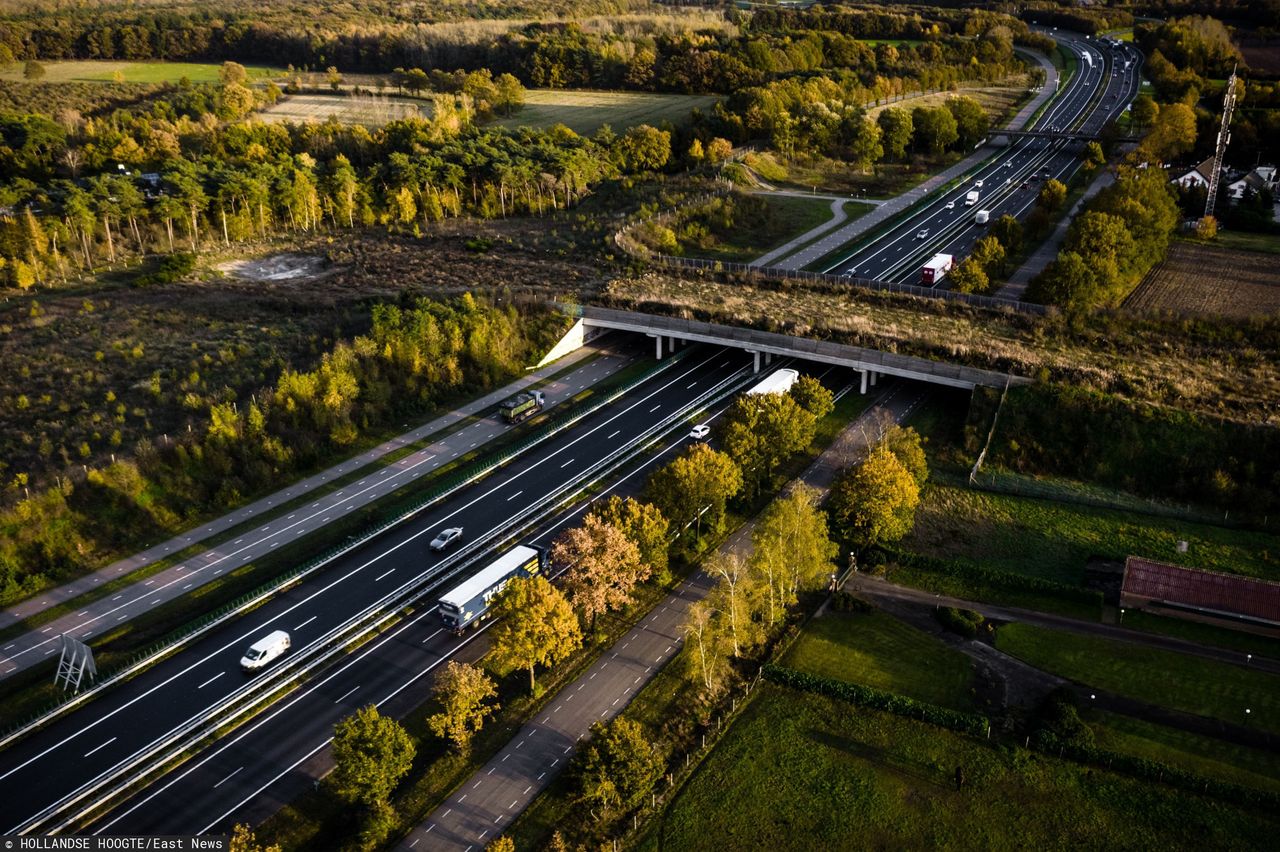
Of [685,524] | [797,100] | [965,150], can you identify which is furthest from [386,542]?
[965,150]

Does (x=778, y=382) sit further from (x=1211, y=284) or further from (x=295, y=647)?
(x=1211, y=284)

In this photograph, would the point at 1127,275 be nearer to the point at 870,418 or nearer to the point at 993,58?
the point at 870,418

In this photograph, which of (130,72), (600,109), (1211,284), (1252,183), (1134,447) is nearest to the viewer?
(1134,447)

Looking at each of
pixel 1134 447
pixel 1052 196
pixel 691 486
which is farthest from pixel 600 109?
pixel 691 486

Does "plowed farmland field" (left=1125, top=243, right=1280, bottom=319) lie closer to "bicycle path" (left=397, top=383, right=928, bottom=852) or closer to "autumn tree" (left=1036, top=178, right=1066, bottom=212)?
"autumn tree" (left=1036, top=178, right=1066, bottom=212)

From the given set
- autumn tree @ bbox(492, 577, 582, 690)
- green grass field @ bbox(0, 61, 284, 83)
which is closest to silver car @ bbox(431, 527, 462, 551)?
autumn tree @ bbox(492, 577, 582, 690)

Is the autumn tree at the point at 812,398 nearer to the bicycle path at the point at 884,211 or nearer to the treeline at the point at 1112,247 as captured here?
the treeline at the point at 1112,247
